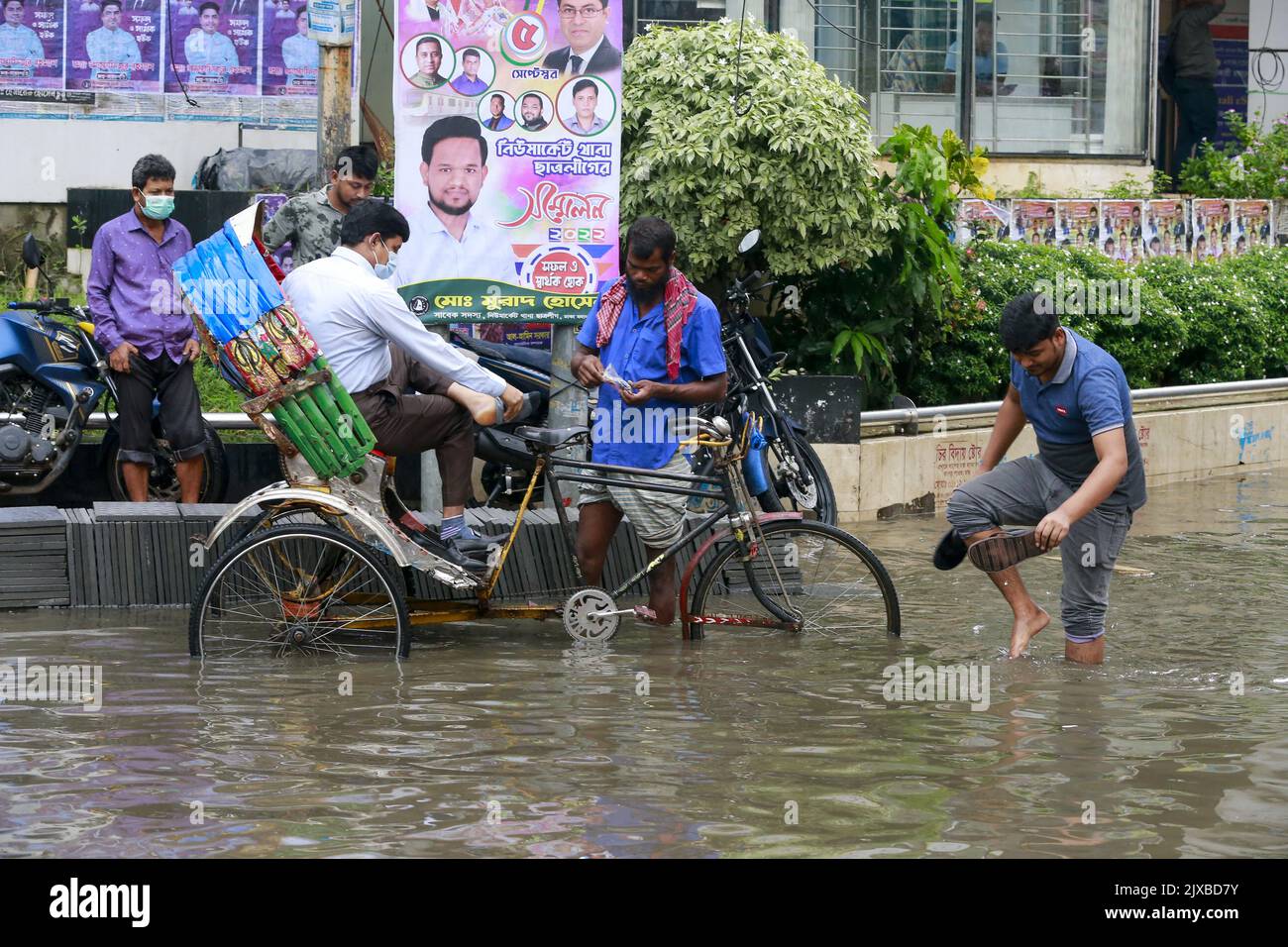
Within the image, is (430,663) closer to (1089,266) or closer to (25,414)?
(25,414)

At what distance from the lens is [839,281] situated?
12.0m

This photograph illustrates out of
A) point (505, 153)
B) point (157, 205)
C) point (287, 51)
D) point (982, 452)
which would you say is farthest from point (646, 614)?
point (287, 51)

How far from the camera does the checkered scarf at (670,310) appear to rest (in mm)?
7645

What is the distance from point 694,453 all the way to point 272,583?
2.14m

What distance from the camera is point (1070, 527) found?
23.2 feet

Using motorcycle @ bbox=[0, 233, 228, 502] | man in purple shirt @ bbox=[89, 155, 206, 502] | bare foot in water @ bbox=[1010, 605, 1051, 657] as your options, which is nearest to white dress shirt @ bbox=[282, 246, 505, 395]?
man in purple shirt @ bbox=[89, 155, 206, 502]

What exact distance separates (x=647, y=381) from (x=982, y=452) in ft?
16.9

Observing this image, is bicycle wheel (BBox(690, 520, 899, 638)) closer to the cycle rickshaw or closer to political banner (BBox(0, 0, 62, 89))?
the cycle rickshaw

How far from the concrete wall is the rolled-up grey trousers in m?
3.75

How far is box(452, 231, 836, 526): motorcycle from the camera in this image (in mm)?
10031

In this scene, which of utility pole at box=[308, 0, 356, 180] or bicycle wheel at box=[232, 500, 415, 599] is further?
utility pole at box=[308, 0, 356, 180]

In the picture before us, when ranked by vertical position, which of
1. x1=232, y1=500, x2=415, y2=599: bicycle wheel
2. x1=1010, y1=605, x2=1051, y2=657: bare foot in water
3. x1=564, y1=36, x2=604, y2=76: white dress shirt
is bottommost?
x1=1010, y1=605, x2=1051, y2=657: bare foot in water

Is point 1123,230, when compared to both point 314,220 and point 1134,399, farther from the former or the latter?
point 314,220

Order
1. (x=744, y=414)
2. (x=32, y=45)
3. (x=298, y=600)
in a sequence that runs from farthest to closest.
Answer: (x=32, y=45), (x=744, y=414), (x=298, y=600)
